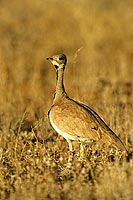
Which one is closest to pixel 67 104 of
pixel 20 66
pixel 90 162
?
pixel 90 162

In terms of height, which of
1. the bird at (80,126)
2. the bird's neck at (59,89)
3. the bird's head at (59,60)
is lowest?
the bird at (80,126)

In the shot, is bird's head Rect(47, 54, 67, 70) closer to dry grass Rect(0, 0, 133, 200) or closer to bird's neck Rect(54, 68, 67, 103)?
bird's neck Rect(54, 68, 67, 103)

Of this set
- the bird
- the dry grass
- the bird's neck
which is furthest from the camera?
the bird's neck

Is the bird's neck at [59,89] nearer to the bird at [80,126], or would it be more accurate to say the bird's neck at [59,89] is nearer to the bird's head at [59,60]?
the bird's head at [59,60]

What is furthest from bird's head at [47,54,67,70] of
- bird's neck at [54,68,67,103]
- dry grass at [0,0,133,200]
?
dry grass at [0,0,133,200]

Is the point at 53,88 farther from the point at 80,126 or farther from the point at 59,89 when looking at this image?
Result: the point at 80,126

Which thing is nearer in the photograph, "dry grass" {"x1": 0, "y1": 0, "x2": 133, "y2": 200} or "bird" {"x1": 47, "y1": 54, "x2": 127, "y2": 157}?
"dry grass" {"x1": 0, "y1": 0, "x2": 133, "y2": 200}

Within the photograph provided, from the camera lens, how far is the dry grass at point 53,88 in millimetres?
5465

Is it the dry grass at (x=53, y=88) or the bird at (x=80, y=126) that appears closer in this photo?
the dry grass at (x=53, y=88)

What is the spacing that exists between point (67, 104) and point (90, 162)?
78 cm

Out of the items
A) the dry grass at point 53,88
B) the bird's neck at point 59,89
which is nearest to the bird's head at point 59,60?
the bird's neck at point 59,89

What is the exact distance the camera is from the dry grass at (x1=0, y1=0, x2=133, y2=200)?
17.9 ft

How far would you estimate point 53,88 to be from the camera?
11.4 metres

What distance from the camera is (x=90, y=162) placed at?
20.0 feet
